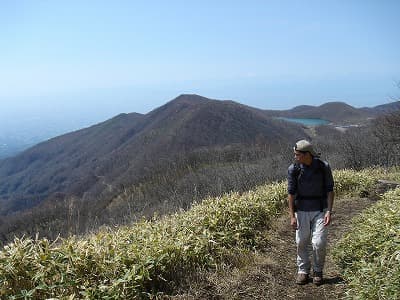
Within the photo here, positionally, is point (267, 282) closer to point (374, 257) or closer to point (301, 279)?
point (301, 279)

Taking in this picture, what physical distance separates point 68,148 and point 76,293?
167421 mm

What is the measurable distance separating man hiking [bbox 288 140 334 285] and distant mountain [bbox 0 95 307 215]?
6049 cm

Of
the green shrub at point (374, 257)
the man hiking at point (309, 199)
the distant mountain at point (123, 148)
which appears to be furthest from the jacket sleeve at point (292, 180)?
the distant mountain at point (123, 148)

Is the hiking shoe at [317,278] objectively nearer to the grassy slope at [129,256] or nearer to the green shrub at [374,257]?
the green shrub at [374,257]

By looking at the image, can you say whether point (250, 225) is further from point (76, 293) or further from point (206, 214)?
point (76, 293)

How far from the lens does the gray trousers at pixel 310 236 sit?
4594mm

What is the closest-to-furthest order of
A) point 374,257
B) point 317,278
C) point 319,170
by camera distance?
point 374,257
point 317,278
point 319,170

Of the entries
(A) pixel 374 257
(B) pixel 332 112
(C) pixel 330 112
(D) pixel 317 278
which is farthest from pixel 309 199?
(C) pixel 330 112

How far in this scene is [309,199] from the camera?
4.77m

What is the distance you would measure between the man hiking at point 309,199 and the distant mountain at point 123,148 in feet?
198

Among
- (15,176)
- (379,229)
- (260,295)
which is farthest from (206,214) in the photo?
(15,176)

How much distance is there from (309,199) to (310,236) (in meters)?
0.48

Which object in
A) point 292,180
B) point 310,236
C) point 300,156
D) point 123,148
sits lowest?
point 123,148

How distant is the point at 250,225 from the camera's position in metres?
6.39
